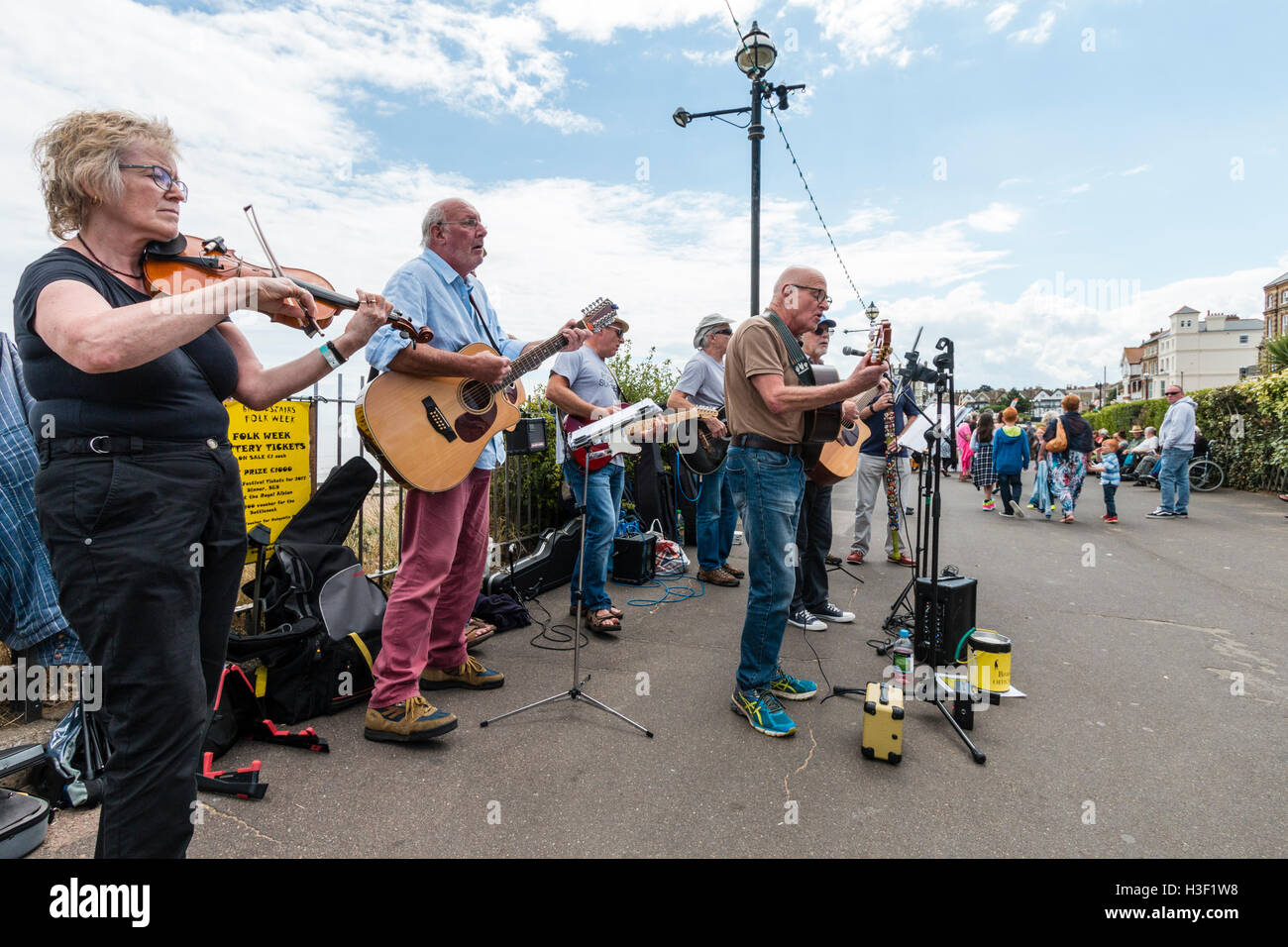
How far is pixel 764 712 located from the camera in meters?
3.24

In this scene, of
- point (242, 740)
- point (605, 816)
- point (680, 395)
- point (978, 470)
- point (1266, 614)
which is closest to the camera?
point (605, 816)

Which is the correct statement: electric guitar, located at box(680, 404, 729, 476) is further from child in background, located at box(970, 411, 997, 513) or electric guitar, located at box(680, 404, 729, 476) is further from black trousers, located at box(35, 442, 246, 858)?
child in background, located at box(970, 411, 997, 513)

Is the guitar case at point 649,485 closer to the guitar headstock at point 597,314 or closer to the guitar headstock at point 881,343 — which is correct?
the guitar headstock at point 597,314

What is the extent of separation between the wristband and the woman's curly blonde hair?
0.59 m

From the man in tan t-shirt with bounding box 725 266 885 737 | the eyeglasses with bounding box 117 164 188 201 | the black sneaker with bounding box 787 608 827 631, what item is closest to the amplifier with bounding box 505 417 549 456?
the man in tan t-shirt with bounding box 725 266 885 737

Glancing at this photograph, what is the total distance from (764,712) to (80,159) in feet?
10.2

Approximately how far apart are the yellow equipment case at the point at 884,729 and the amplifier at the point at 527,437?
2757 mm

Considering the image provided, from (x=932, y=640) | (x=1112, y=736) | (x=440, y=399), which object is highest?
(x=440, y=399)

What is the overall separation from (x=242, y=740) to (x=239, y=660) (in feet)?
1.16

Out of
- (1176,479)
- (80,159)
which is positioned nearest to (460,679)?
(80,159)

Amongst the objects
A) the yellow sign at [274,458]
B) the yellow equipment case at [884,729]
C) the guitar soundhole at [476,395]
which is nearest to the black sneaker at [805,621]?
the yellow equipment case at [884,729]

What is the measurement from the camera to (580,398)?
4902 millimetres

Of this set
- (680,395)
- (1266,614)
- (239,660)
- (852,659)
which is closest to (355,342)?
(239,660)
